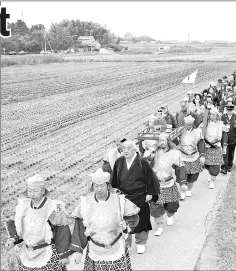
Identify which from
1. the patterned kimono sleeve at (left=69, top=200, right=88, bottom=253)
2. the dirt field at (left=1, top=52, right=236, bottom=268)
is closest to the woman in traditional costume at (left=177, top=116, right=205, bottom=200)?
the dirt field at (left=1, top=52, right=236, bottom=268)

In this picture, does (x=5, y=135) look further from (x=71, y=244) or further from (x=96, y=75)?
(x=96, y=75)

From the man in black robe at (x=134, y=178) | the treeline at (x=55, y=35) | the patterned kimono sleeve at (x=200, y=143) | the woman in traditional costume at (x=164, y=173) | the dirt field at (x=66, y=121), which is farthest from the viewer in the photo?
the treeline at (x=55, y=35)

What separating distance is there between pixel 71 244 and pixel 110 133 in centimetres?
1132

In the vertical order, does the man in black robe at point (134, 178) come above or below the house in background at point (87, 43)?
below

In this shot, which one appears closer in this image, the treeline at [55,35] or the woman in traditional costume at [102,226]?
the woman in traditional costume at [102,226]

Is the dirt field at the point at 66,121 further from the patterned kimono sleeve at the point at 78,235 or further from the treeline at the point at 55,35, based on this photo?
the treeline at the point at 55,35

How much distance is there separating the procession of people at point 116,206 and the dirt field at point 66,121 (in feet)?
6.73

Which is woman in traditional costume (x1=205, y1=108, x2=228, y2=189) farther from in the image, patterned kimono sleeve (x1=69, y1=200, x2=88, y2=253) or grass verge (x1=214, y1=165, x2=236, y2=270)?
patterned kimono sleeve (x1=69, y1=200, x2=88, y2=253)

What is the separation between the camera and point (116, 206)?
4621 millimetres

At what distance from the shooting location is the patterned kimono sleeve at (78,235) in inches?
180

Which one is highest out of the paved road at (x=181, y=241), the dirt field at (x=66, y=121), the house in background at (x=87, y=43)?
the house in background at (x=87, y=43)

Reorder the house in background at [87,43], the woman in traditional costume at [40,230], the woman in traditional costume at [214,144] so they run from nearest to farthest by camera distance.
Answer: the woman in traditional costume at [40,230]
the woman in traditional costume at [214,144]
the house in background at [87,43]

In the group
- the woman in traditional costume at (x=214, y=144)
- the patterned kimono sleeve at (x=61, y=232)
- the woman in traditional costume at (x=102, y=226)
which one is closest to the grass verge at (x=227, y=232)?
the woman in traditional costume at (x=214, y=144)

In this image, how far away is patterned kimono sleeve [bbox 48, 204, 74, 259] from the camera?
4.43 meters
